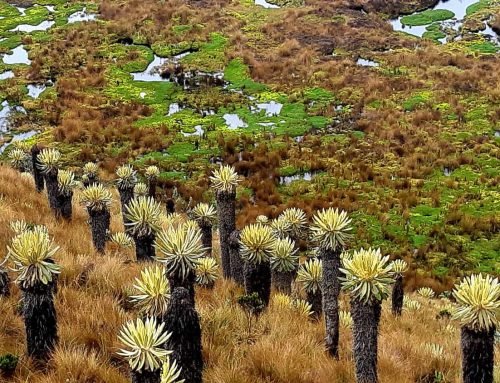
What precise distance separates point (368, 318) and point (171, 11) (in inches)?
1648

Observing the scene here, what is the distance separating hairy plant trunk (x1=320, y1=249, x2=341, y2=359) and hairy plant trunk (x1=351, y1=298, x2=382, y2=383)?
808mm

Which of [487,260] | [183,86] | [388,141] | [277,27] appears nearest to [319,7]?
[277,27]

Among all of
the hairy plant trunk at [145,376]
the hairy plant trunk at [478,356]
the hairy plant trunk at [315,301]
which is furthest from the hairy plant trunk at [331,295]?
the hairy plant trunk at [145,376]

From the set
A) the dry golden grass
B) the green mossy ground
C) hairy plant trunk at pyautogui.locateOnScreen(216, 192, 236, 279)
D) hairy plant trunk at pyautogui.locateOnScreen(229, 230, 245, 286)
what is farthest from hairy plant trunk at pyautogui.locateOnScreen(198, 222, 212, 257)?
the green mossy ground

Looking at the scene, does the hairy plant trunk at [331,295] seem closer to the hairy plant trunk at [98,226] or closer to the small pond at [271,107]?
the hairy plant trunk at [98,226]

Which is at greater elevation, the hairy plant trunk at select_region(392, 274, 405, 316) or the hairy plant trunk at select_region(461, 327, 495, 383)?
the hairy plant trunk at select_region(461, 327, 495, 383)

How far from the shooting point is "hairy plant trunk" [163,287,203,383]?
432 centimetres

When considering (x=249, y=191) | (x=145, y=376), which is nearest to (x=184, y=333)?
(x=145, y=376)

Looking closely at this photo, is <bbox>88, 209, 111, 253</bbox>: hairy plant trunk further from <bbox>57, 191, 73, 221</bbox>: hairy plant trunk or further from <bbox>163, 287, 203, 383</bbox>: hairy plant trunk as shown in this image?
<bbox>163, 287, 203, 383</bbox>: hairy plant trunk

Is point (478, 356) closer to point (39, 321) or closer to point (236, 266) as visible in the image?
point (39, 321)

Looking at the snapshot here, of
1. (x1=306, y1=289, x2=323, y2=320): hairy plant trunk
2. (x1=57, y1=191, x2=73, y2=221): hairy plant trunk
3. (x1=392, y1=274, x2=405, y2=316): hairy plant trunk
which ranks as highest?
(x1=306, y1=289, x2=323, y2=320): hairy plant trunk

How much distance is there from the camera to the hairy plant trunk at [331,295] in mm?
5988

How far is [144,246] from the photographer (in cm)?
732

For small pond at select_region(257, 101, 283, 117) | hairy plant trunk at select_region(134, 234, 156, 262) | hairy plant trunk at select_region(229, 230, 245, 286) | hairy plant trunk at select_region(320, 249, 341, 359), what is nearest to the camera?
hairy plant trunk at select_region(320, 249, 341, 359)
